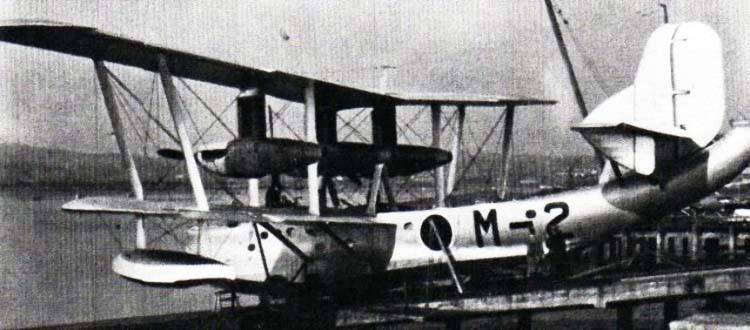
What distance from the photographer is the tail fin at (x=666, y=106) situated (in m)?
10.9

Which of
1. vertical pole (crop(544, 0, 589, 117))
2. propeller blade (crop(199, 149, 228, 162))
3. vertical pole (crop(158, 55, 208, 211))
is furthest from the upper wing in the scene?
vertical pole (crop(544, 0, 589, 117))

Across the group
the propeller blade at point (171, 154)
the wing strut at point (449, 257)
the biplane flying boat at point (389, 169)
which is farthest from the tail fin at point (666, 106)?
the propeller blade at point (171, 154)

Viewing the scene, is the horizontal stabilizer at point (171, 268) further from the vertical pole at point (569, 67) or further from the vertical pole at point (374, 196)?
the vertical pole at point (569, 67)

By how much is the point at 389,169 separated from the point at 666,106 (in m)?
6.01

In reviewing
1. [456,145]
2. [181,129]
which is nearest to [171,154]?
[181,129]

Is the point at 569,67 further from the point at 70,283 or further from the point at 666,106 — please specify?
the point at 666,106

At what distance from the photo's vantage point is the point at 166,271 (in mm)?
12953

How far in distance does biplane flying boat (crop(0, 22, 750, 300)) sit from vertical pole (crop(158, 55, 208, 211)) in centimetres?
2

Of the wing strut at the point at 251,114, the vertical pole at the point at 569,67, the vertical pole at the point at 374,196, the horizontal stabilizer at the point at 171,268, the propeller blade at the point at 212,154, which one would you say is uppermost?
the vertical pole at the point at 569,67

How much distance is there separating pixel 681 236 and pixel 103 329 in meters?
19.5

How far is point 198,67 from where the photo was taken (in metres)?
14.3

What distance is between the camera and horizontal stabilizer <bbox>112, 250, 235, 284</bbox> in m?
12.9

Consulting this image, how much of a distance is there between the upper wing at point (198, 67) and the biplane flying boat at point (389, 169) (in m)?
0.03

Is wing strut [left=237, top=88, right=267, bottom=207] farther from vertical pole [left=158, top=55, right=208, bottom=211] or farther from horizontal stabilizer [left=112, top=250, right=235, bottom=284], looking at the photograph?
horizontal stabilizer [left=112, top=250, right=235, bottom=284]
